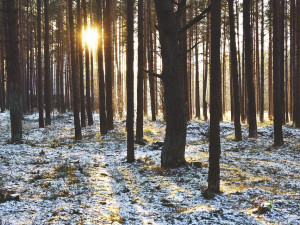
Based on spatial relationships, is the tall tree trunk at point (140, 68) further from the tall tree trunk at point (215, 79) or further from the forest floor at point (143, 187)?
the tall tree trunk at point (215, 79)

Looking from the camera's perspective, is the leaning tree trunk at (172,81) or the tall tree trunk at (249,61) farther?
the tall tree trunk at (249,61)

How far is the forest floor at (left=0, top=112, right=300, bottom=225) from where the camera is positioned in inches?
176

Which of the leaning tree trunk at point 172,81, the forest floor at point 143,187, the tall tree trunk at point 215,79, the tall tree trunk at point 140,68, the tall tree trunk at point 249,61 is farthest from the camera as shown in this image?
the tall tree trunk at point 249,61

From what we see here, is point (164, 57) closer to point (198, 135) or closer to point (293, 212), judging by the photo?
point (293, 212)

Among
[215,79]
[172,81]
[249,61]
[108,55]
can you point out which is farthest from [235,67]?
[215,79]

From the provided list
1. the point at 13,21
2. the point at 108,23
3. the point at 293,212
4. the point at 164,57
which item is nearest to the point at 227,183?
the point at 293,212

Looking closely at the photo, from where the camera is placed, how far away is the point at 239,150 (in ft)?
35.8

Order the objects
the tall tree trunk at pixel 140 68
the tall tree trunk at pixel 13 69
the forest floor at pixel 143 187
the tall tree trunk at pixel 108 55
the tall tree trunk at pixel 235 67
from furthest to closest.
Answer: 1. the tall tree trunk at pixel 108 55
2. the tall tree trunk at pixel 235 67
3. the tall tree trunk at pixel 13 69
4. the tall tree trunk at pixel 140 68
5. the forest floor at pixel 143 187

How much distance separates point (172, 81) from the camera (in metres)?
7.50

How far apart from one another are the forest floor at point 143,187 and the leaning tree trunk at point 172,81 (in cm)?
72

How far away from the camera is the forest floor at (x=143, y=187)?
4.48 m

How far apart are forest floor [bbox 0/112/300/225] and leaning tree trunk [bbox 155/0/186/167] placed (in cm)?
72

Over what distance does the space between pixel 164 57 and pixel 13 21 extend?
25.4 feet

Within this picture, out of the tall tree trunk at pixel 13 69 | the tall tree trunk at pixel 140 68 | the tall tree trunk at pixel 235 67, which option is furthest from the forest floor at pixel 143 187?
the tall tree trunk at pixel 235 67
